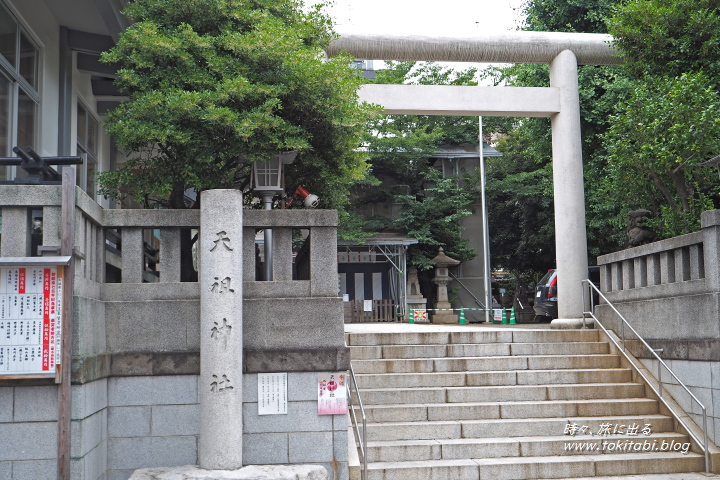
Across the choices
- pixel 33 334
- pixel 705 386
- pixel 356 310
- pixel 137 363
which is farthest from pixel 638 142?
pixel 356 310

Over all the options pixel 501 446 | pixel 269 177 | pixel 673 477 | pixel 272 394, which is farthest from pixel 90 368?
→ pixel 673 477

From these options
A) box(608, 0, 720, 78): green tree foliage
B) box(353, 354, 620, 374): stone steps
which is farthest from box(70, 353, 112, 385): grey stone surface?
box(608, 0, 720, 78): green tree foliage

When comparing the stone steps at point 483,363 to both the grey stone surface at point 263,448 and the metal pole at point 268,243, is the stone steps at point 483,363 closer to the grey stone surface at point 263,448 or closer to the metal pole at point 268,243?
the metal pole at point 268,243

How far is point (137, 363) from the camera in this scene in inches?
289

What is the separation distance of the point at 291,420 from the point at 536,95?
9641 millimetres

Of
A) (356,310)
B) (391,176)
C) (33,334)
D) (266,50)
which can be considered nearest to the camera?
(33,334)

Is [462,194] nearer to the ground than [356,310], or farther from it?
farther from it

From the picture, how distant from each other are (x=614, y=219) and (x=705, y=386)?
7.58 metres

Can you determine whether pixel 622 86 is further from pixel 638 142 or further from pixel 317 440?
pixel 317 440

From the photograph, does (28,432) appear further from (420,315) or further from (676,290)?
(420,315)

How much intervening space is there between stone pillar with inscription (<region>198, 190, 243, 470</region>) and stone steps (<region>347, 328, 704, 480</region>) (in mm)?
2098

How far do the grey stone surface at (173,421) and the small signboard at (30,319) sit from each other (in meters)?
1.45

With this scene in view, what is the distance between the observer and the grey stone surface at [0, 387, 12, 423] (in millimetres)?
6324

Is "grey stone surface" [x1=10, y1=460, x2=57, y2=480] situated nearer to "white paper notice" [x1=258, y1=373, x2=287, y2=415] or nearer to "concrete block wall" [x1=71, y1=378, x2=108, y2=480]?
"concrete block wall" [x1=71, y1=378, x2=108, y2=480]
